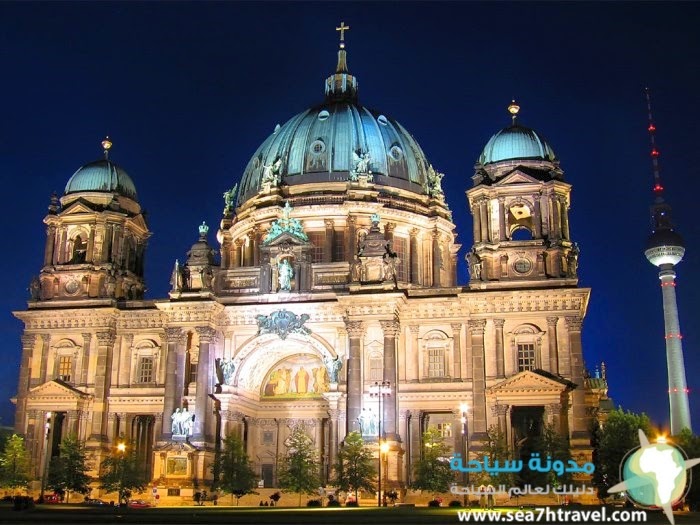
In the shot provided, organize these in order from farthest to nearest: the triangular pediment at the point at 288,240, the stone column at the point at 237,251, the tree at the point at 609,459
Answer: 1. the stone column at the point at 237,251
2. the triangular pediment at the point at 288,240
3. the tree at the point at 609,459

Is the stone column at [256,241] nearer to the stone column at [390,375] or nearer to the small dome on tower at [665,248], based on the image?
the stone column at [390,375]

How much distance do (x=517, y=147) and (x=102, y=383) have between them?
36.8 meters

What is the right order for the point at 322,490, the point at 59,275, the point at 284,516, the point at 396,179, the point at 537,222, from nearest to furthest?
the point at 284,516, the point at 322,490, the point at 537,222, the point at 59,275, the point at 396,179

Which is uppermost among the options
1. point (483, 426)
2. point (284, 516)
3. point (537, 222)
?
point (537, 222)

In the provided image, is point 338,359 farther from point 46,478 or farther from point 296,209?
point 46,478

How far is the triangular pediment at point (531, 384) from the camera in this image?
63.5 m

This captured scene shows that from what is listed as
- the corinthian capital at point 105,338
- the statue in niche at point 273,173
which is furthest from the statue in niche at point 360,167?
the corinthian capital at point 105,338

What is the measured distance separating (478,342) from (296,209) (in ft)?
74.5

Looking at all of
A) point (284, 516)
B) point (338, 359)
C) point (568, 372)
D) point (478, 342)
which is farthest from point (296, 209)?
point (284, 516)

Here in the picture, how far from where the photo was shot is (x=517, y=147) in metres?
71.9

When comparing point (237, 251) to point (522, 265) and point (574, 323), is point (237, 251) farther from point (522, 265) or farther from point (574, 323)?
point (574, 323)

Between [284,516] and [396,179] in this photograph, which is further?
[396,179]

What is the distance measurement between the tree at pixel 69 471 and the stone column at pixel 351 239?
2615 centimetres

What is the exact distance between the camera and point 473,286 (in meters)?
68.1
